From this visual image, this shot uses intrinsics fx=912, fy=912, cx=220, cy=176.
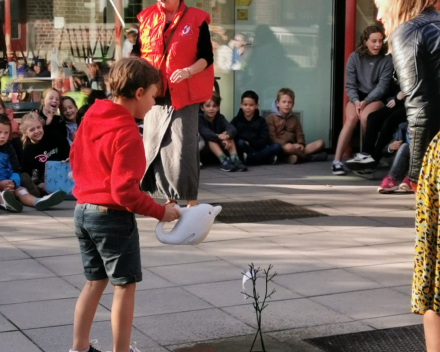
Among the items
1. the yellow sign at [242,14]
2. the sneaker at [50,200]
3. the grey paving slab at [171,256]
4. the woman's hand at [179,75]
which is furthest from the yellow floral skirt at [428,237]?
the yellow sign at [242,14]

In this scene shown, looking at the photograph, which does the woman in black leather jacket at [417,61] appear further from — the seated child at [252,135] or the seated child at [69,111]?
the seated child at [252,135]

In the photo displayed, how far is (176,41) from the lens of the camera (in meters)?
7.71

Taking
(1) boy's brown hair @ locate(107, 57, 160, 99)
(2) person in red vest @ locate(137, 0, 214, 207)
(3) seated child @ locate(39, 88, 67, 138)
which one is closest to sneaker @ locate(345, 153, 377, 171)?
(2) person in red vest @ locate(137, 0, 214, 207)

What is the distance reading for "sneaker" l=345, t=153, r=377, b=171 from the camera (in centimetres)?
1045

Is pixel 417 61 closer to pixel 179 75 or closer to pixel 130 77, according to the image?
pixel 130 77

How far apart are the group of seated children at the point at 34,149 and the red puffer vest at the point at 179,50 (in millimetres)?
1656

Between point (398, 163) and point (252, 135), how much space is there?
218cm

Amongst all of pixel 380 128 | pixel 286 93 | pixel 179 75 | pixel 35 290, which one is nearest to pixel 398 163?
pixel 380 128

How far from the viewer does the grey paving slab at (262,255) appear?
255 inches

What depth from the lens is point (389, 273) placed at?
629 centimetres

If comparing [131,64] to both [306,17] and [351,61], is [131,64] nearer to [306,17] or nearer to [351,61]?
[351,61]

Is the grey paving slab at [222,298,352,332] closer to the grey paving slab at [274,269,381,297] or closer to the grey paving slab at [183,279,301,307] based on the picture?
the grey paving slab at [183,279,301,307]

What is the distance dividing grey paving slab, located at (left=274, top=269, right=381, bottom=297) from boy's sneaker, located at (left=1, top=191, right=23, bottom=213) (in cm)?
325

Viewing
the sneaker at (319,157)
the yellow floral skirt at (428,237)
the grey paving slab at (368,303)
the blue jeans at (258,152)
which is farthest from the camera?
the sneaker at (319,157)
